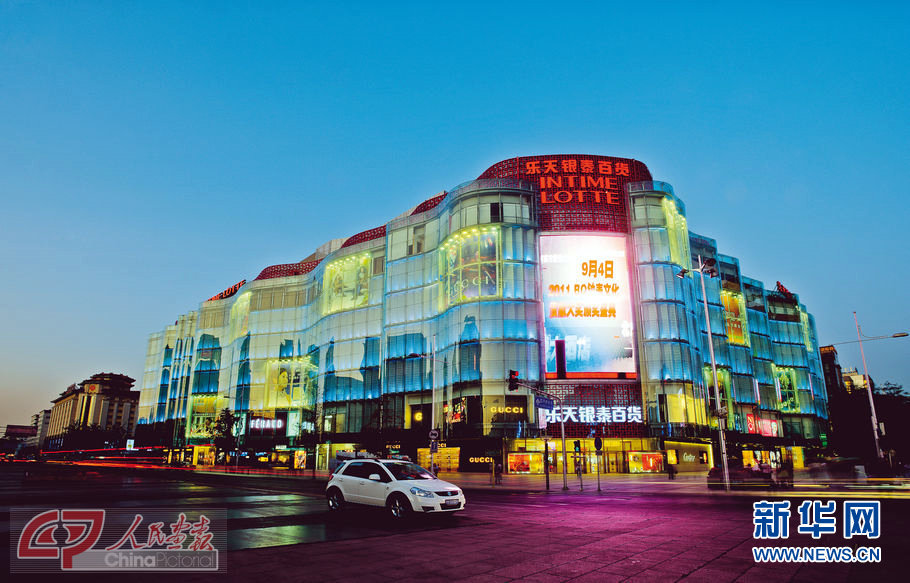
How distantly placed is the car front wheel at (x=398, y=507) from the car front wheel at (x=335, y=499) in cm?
217

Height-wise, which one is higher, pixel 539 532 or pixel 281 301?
pixel 281 301

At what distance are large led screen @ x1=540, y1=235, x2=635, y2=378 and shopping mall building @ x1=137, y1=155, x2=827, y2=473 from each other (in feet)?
0.53

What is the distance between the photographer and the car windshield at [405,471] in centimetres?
1552

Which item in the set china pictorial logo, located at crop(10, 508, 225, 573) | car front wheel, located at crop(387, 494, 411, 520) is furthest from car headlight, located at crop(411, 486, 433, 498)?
china pictorial logo, located at crop(10, 508, 225, 573)

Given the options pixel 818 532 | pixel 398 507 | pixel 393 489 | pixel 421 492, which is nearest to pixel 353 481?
pixel 393 489

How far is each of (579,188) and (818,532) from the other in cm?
6065

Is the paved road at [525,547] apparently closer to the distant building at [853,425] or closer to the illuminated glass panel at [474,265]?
the distant building at [853,425]

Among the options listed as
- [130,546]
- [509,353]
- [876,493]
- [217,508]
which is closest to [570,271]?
[509,353]

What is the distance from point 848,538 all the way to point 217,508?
55.7 ft

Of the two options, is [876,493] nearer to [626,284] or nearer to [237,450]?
[626,284]

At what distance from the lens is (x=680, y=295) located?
66125mm

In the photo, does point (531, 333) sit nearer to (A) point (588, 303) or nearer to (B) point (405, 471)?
(A) point (588, 303)

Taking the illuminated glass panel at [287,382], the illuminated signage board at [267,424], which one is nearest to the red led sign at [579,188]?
the illuminated glass panel at [287,382]

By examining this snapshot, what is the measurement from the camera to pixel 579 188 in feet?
226
